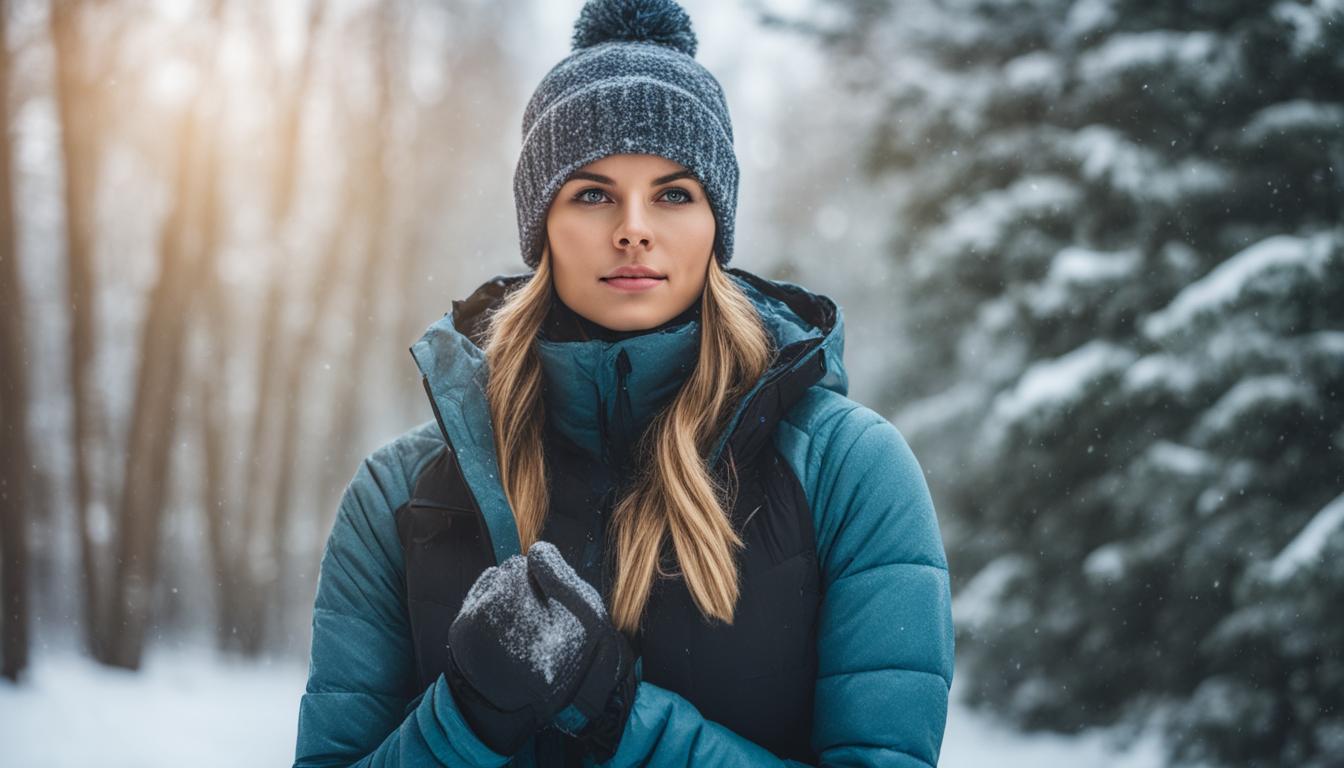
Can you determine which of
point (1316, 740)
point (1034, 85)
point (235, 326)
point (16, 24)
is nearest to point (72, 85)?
point (16, 24)

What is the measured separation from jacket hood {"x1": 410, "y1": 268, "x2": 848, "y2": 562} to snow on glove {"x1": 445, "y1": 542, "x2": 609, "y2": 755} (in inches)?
6.5

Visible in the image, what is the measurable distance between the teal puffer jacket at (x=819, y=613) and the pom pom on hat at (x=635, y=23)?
657 millimetres

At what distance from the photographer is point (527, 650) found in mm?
1408

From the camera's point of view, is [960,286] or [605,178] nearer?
[605,178]

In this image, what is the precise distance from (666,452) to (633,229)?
41cm

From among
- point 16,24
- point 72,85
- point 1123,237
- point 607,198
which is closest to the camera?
point 607,198

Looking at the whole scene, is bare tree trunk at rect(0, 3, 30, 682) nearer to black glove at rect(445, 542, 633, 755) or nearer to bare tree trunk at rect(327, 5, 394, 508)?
bare tree trunk at rect(327, 5, 394, 508)

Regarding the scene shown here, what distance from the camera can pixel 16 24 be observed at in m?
7.93

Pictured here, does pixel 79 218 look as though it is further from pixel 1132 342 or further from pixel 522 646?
pixel 522 646

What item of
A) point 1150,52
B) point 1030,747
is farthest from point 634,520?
point 1030,747

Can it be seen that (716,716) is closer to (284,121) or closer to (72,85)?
(72,85)

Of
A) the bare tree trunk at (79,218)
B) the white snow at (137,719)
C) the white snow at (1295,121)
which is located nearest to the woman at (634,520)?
the white snow at (1295,121)

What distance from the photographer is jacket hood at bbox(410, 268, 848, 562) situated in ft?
5.36

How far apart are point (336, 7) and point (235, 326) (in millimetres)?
4878
